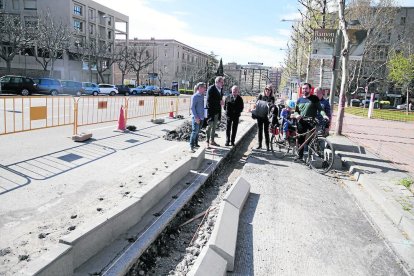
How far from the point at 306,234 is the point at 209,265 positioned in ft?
6.11

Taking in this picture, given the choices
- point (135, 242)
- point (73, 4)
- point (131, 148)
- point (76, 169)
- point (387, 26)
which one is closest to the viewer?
point (135, 242)

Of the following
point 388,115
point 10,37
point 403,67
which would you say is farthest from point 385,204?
point 10,37

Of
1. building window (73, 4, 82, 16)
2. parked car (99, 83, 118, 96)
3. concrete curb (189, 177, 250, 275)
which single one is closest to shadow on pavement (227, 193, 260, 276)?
concrete curb (189, 177, 250, 275)

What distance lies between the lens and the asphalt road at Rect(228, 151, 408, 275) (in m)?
3.60

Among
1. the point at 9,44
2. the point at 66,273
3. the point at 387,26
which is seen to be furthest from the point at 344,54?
the point at 9,44

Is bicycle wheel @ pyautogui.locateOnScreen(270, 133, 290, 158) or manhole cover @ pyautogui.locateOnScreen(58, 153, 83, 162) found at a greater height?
bicycle wheel @ pyautogui.locateOnScreen(270, 133, 290, 158)

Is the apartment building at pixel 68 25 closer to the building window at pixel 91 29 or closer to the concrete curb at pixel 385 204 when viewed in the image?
the building window at pixel 91 29

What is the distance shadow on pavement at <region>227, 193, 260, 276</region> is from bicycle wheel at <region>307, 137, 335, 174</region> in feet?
9.77

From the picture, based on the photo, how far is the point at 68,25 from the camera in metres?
56.4

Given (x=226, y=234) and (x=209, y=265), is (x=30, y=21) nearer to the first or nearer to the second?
(x=226, y=234)

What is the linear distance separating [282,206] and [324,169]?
2.94 meters

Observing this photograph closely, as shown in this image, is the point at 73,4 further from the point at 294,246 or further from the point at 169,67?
the point at 294,246

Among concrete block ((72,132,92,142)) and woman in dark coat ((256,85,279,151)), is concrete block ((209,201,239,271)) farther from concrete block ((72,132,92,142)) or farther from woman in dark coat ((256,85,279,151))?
concrete block ((72,132,92,142))

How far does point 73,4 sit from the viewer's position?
5809 centimetres
